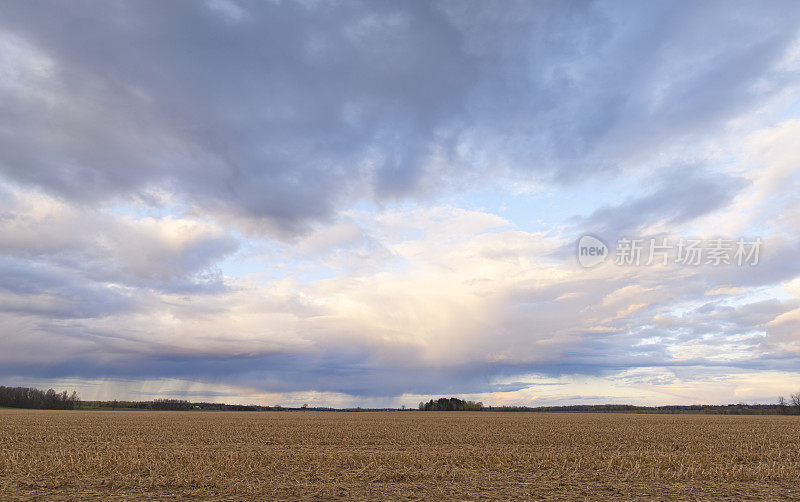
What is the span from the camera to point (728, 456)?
30.6 meters

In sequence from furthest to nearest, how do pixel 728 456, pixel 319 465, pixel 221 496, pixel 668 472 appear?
pixel 728 456
pixel 319 465
pixel 668 472
pixel 221 496

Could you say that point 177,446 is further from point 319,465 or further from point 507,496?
point 507,496

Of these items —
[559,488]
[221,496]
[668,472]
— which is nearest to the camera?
[221,496]

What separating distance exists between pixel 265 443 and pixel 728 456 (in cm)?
3229

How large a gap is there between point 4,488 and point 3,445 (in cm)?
2036

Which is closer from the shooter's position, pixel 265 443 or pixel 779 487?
pixel 779 487

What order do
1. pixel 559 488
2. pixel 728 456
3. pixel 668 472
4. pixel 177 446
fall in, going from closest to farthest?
pixel 559 488, pixel 668 472, pixel 728 456, pixel 177 446

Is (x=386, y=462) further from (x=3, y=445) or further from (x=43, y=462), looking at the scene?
(x=3, y=445)

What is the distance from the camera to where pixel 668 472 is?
24016mm

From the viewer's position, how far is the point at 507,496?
61.4 feet

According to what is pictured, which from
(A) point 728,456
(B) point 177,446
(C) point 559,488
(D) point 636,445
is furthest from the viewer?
(D) point 636,445

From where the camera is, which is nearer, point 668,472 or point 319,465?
point 668,472

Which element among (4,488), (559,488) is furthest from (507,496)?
(4,488)

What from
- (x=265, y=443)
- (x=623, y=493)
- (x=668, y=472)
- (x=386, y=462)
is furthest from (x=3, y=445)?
(x=668, y=472)
